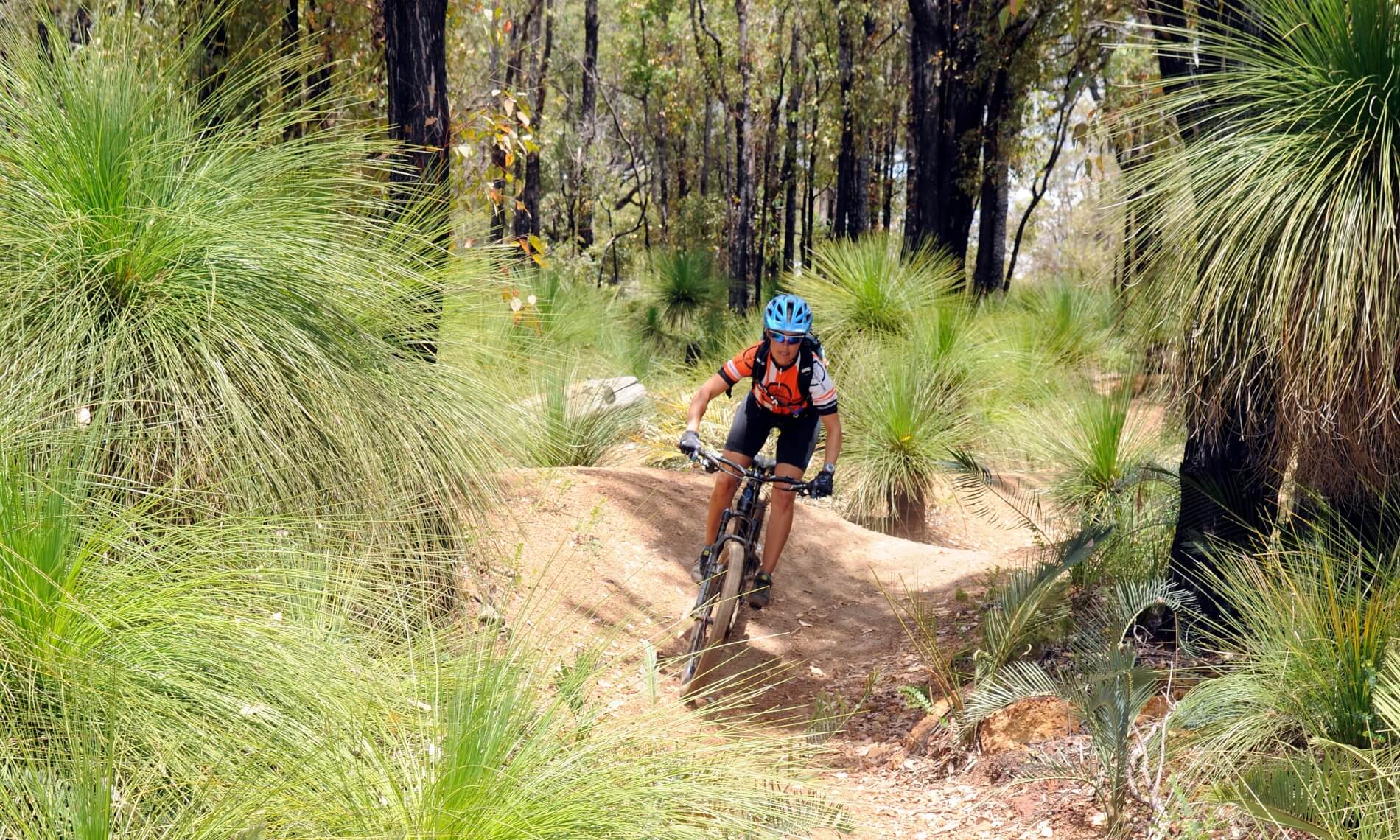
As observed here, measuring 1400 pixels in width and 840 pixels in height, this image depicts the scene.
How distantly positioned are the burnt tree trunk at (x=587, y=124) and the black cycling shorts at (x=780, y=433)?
634 inches

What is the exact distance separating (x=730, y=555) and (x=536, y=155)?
16411 mm

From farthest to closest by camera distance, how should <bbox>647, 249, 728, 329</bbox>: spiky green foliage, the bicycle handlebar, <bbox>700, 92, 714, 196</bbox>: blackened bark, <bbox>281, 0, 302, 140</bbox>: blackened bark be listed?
<bbox>700, 92, 714, 196</bbox>: blackened bark, <bbox>647, 249, 728, 329</bbox>: spiky green foliage, the bicycle handlebar, <bbox>281, 0, 302, 140</bbox>: blackened bark

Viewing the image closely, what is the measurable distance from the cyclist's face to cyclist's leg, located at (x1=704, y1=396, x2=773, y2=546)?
370 mm

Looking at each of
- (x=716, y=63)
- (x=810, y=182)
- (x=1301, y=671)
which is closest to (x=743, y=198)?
(x=716, y=63)

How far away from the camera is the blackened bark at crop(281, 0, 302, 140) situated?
15.9 ft

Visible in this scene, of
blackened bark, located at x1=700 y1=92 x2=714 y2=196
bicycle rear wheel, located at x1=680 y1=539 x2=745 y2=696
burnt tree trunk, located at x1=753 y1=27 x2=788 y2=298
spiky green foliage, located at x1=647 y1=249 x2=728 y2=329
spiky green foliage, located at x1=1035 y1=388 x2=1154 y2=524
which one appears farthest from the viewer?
blackened bark, located at x1=700 y1=92 x2=714 y2=196

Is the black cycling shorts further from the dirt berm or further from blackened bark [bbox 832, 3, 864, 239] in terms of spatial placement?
blackened bark [bbox 832, 3, 864, 239]

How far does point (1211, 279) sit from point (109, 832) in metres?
3.76

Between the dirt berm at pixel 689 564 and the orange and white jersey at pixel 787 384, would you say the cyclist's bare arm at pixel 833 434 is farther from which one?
the dirt berm at pixel 689 564

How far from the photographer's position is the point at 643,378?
13.1m

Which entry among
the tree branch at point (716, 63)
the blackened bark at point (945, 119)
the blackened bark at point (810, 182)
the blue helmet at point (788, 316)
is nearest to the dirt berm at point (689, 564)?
the blue helmet at point (788, 316)

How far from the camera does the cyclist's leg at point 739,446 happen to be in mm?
5922

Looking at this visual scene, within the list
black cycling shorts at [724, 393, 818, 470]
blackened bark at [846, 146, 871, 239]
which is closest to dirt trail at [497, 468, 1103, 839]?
black cycling shorts at [724, 393, 818, 470]

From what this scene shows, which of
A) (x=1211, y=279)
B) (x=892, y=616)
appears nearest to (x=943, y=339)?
(x=892, y=616)
